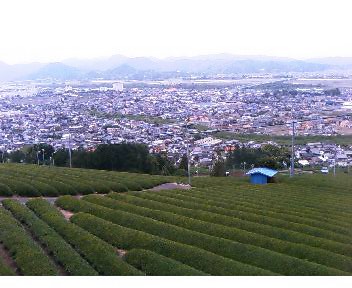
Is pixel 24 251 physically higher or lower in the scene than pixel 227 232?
higher

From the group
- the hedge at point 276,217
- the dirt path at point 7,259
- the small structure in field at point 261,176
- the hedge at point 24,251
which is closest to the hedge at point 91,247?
the hedge at point 24,251

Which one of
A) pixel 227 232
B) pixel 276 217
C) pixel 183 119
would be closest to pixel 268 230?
pixel 227 232

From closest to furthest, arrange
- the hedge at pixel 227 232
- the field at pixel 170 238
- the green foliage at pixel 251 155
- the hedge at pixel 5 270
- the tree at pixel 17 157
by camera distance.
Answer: the hedge at pixel 5 270
the field at pixel 170 238
the hedge at pixel 227 232
the green foliage at pixel 251 155
the tree at pixel 17 157

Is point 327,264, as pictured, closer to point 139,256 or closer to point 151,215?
point 139,256

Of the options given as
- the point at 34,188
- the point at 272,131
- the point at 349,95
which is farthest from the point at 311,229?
the point at 349,95

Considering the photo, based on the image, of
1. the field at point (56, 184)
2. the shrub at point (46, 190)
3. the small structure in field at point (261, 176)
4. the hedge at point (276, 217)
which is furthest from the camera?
the small structure in field at point (261, 176)

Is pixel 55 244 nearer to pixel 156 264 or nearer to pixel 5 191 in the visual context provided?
pixel 156 264

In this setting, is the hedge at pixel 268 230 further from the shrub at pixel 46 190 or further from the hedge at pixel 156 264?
the shrub at pixel 46 190
